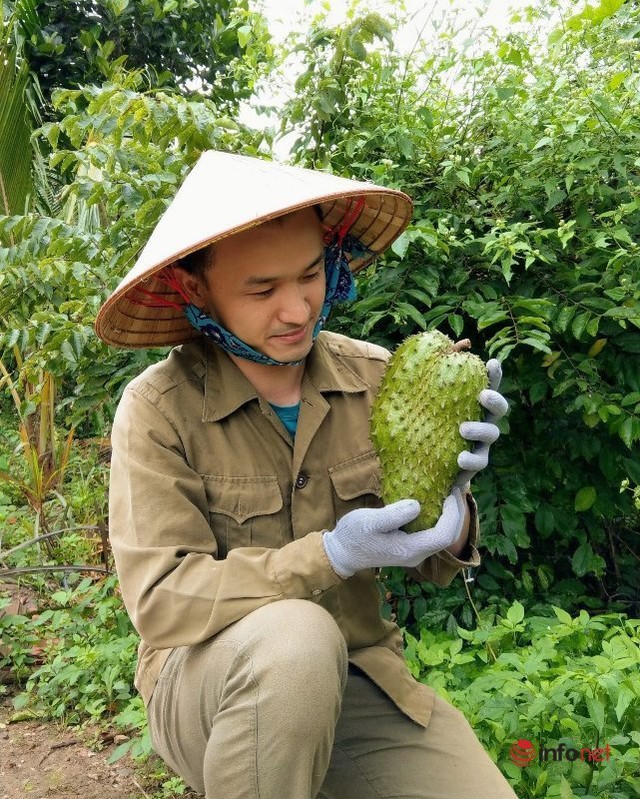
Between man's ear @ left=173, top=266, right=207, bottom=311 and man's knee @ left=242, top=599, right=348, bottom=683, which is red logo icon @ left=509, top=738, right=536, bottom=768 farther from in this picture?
man's ear @ left=173, top=266, right=207, bottom=311

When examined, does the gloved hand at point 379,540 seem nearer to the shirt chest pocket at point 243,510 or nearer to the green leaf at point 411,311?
the shirt chest pocket at point 243,510

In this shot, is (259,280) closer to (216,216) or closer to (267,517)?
(216,216)

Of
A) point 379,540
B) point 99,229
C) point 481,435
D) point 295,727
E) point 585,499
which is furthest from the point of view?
point 99,229

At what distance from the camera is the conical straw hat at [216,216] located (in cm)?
178

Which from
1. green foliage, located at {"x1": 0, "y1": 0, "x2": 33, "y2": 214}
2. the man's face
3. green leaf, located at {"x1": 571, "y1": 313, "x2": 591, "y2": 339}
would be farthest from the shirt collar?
green foliage, located at {"x1": 0, "y1": 0, "x2": 33, "y2": 214}

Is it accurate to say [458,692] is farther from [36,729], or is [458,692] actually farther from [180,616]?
[36,729]

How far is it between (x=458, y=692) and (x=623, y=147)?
6.14ft

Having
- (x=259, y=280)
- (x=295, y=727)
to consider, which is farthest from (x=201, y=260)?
(x=295, y=727)

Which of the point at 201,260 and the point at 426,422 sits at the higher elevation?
the point at 201,260

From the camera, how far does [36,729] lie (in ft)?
10.2

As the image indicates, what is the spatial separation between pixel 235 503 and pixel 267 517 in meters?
0.09

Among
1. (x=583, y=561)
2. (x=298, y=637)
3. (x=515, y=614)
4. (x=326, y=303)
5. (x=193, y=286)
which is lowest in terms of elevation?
(x=583, y=561)

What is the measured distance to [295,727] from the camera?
5.15ft

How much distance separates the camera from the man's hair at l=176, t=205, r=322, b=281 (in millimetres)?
1936
